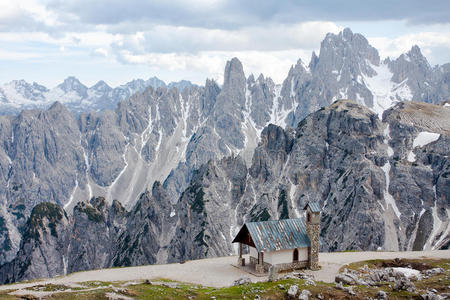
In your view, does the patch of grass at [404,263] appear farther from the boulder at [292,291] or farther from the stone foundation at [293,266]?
the boulder at [292,291]

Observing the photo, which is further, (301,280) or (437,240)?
(437,240)

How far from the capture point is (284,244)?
2598 inches

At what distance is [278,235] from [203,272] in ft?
40.0

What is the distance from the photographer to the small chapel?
65.3 metres

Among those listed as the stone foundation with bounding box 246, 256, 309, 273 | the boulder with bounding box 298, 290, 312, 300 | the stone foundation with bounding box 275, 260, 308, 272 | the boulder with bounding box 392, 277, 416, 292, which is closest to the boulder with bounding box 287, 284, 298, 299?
the boulder with bounding box 298, 290, 312, 300

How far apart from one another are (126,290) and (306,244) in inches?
1154

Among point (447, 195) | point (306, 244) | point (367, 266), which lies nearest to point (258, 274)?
point (306, 244)

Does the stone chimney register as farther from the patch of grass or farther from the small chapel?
the patch of grass

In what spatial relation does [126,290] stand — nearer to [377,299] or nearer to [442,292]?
[377,299]

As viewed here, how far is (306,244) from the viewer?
6706 centimetres

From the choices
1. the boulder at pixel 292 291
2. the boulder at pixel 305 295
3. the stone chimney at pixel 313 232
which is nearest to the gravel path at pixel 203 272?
the stone chimney at pixel 313 232

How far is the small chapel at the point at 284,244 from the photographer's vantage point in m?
65.3

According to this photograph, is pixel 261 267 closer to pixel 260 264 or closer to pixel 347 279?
pixel 260 264

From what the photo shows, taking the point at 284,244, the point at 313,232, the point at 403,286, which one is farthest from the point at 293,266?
the point at 403,286
